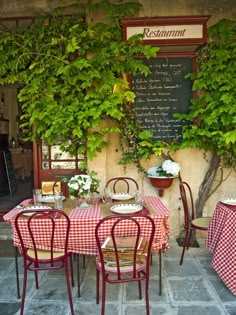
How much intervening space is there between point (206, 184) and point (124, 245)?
194 cm

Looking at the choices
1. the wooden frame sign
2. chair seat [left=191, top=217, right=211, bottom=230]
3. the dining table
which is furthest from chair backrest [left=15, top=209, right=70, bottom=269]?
the dining table

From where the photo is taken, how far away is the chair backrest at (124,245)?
218 centimetres

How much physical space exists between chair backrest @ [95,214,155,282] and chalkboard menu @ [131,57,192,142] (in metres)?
1.67

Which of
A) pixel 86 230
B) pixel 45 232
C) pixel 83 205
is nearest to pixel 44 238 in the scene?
pixel 45 232

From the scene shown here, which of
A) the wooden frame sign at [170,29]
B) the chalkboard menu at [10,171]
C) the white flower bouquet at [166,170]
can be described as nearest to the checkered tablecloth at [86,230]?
the white flower bouquet at [166,170]

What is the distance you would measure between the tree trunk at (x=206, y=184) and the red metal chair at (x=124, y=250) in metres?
1.61

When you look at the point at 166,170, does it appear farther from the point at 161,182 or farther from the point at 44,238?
the point at 44,238

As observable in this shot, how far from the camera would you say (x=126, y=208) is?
8.94 ft

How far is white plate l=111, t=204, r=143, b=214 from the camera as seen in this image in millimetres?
2646

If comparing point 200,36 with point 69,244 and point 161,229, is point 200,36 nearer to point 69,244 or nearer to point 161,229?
point 161,229

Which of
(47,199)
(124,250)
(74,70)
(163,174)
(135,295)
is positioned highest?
(74,70)

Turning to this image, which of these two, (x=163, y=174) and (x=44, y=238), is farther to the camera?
(x=163, y=174)

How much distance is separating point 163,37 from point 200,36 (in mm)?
407

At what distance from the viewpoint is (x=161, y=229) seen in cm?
255
